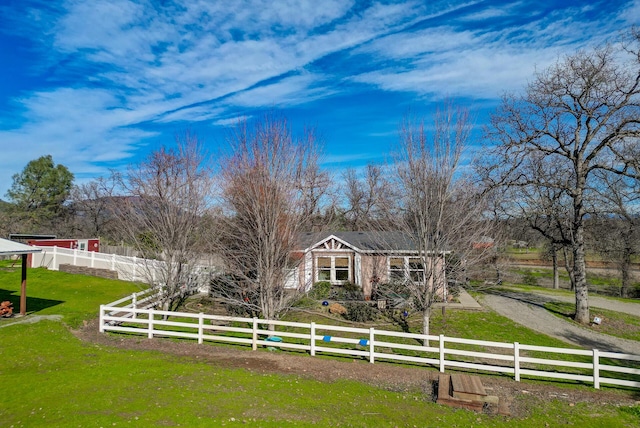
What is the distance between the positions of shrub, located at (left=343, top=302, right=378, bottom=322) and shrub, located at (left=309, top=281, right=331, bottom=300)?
9.00ft

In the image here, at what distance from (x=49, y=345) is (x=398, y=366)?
35.2 feet

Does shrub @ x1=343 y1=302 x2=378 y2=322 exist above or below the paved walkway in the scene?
above

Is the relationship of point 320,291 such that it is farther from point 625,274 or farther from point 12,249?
point 625,274

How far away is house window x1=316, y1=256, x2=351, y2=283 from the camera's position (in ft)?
75.3

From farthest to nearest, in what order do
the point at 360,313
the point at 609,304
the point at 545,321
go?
the point at 609,304 < the point at 545,321 < the point at 360,313

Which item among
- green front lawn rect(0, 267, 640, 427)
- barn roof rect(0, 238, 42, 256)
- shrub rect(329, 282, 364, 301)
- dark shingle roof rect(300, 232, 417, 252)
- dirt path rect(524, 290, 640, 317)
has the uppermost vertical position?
dark shingle roof rect(300, 232, 417, 252)

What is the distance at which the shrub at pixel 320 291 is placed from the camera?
2081 centimetres

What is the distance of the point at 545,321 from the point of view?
18.5m

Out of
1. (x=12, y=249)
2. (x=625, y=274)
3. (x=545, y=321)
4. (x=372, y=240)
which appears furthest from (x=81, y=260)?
(x=625, y=274)

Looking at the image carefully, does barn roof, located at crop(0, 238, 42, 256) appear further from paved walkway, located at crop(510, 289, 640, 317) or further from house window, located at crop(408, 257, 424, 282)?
paved walkway, located at crop(510, 289, 640, 317)

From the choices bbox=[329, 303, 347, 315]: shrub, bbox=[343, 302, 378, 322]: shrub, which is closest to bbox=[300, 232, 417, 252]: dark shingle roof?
bbox=[343, 302, 378, 322]: shrub

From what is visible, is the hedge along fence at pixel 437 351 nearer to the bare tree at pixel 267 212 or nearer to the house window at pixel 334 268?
the bare tree at pixel 267 212

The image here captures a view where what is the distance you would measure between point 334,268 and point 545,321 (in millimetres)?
11401

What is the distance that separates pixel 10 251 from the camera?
46.3ft
